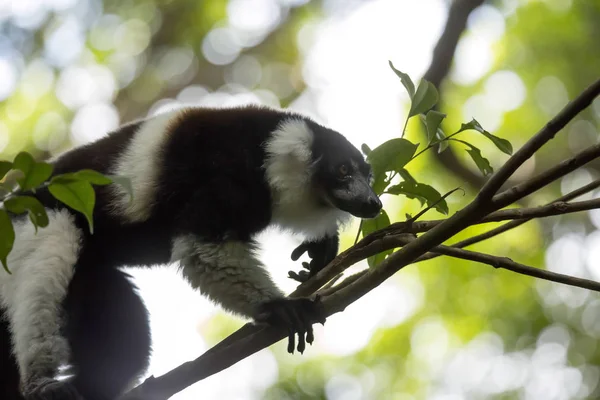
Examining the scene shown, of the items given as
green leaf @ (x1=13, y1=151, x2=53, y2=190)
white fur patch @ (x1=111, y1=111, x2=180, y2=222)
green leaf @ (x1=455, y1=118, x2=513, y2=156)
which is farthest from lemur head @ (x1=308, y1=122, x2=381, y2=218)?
green leaf @ (x1=13, y1=151, x2=53, y2=190)

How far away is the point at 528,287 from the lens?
38.8 ft

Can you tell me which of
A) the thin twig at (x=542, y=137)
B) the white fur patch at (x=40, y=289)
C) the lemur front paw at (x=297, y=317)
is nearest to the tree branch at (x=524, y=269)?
the thin twig at (x=542, y=137)

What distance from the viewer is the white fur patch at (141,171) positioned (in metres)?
4.52

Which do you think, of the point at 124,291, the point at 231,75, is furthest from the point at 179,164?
the point at 231,75

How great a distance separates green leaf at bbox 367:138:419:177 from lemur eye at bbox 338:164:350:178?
1.33 m

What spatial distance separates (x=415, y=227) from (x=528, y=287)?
364 inches

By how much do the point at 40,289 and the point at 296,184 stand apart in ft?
6.39

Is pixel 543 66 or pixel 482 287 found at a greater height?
pixel 543 66

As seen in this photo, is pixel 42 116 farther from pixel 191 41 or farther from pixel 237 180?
pixel 237 180

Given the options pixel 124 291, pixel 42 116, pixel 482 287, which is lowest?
pixel 124 291

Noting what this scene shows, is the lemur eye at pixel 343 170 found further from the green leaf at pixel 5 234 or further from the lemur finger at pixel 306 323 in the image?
the green leaf at pixel 5 234

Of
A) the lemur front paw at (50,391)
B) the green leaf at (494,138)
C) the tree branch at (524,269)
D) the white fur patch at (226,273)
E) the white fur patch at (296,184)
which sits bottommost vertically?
the lemur front paw at (50,391)

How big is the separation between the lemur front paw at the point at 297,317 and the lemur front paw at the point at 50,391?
115 cm

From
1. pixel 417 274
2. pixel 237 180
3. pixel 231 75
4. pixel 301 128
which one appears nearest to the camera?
pixel 237 180
